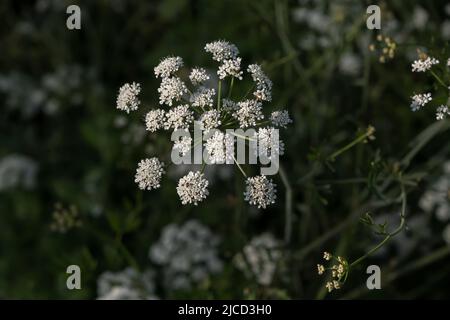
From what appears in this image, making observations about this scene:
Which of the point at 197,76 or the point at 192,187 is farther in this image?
the point at 197,76

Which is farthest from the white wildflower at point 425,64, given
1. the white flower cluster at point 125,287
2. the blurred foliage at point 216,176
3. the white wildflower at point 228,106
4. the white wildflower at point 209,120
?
the white flower cluster at point 125,287

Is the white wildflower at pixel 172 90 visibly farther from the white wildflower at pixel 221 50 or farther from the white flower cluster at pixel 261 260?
the white flower cluster at pixel 261 260

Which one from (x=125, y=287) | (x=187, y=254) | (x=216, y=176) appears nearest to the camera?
(x=125, y=287)

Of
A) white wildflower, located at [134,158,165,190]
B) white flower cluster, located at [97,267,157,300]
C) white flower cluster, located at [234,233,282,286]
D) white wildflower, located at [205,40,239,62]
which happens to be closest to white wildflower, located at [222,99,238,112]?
white wildflower, located at [205,40,239,62]

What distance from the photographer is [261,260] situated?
4305 mm

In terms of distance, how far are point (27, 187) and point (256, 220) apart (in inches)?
81.9

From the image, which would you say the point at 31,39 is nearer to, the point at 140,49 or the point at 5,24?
the point at 5,24

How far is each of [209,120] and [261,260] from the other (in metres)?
1.71

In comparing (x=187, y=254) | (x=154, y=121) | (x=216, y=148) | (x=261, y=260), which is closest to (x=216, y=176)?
(x=187, y=254)

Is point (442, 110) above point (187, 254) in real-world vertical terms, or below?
above

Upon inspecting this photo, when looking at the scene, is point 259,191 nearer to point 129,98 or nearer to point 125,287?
point 129,98

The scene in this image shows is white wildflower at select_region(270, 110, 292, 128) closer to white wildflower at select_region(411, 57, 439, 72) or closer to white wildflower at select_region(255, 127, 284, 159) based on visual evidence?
white wildflower at select_region(255, 127, 284, 159)

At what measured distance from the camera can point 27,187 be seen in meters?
5.76
